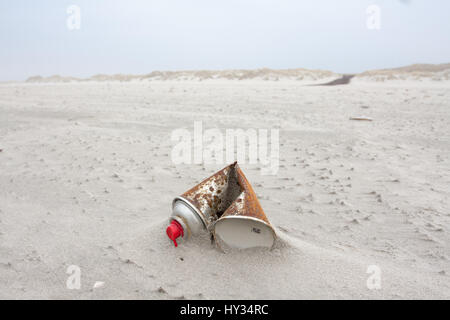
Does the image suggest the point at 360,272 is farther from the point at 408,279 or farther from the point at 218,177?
the point at 218,177

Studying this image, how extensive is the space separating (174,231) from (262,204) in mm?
1235

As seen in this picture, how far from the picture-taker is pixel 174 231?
193cm

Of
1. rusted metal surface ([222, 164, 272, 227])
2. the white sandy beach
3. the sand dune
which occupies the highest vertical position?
the sand dune

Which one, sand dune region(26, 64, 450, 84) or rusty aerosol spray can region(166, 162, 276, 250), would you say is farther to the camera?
sand dune region(26, 64, 450, 84)

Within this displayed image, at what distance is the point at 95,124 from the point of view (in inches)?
257

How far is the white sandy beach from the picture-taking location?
1.81 metres

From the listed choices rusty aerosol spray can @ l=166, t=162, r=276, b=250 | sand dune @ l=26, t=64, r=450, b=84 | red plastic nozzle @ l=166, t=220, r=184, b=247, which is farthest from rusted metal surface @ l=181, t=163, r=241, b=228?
sand dune @ l=26, t=64, r=450, b=84

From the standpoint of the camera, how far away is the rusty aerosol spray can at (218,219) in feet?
6.09

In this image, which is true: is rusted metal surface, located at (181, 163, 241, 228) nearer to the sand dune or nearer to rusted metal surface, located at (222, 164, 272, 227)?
rusted metal surface, located at (222, 164, 272, 227)

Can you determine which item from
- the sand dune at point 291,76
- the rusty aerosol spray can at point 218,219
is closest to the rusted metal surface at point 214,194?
the rusty aerosol spray can at point 218,219

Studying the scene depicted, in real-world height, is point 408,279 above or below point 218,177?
below

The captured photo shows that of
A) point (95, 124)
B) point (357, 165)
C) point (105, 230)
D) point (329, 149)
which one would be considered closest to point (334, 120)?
point (329, 149)

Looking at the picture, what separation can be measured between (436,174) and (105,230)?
3737 millimetres
